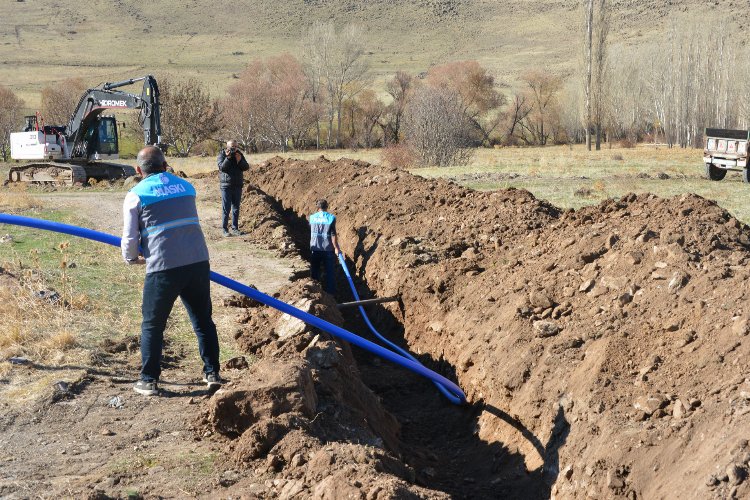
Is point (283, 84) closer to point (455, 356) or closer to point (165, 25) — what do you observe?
point (455, 356)

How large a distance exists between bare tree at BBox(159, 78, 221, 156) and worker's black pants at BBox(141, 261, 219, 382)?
45528 millimetres

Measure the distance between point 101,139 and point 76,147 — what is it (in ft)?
3.43

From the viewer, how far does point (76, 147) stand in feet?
85.6

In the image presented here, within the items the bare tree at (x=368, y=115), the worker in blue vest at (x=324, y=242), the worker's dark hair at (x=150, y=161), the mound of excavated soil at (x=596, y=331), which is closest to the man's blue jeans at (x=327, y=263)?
the worker in blue vest at (x=324, y=242)

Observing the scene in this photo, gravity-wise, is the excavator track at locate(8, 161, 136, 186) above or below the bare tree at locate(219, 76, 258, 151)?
below

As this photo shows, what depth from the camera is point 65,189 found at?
2472cm

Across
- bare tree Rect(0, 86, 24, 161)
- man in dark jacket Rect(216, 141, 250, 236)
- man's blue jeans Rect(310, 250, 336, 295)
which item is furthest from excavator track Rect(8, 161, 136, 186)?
bare tree Rect(0, 86, 24, 161)

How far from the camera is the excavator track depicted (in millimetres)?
25219

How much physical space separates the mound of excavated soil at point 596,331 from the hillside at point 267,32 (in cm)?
8906

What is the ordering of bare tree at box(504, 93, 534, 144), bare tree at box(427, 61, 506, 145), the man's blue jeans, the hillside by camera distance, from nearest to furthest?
the man's blue jeans → bare tree at box(504, 93, 534, 144) → bare tree at box(427, 61, 506, 145) → the hillside

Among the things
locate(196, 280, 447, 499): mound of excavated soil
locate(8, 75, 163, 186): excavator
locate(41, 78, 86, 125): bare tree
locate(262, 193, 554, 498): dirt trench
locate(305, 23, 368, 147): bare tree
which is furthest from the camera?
locate(305, 23, 368, 147): bare tree

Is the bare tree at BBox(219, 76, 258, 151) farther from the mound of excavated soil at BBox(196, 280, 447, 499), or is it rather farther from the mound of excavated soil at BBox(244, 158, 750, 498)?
the mound of excavated soil at BBox(196, 280, 447, 499)

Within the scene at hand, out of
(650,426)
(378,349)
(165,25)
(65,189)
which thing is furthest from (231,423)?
(165,25)

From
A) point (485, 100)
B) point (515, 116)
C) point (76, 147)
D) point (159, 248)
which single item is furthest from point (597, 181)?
point (485, 100)
